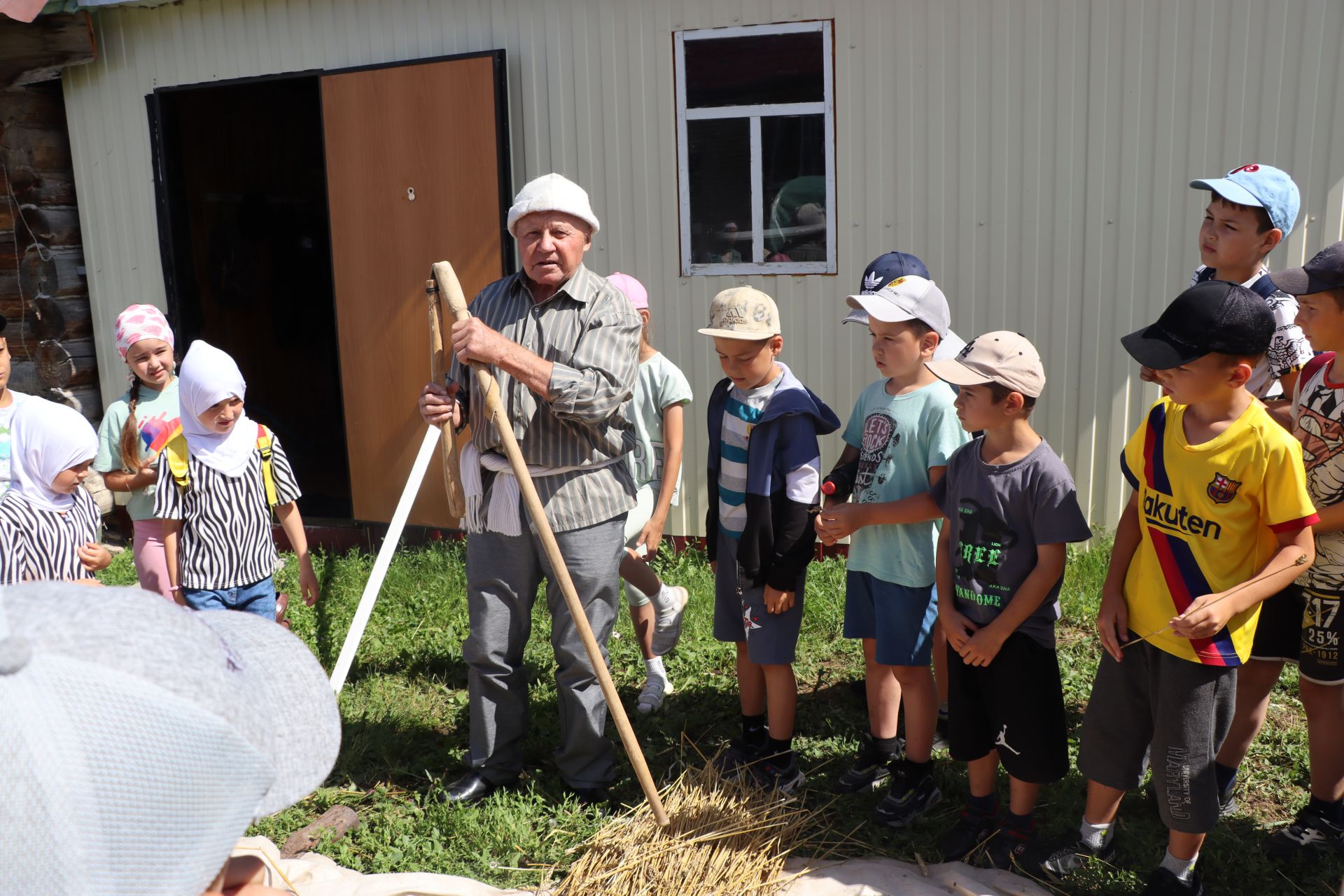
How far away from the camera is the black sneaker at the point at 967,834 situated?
3.09 m

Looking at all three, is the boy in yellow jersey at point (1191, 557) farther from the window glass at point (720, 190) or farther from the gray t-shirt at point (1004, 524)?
the window glass at point (720, 190)

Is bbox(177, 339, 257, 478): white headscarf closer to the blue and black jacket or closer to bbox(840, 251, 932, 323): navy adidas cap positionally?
the blue and black jacket

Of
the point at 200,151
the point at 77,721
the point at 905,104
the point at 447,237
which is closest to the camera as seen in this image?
the point at 77,721

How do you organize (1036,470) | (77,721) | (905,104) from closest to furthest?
(77,721) → (1036,470) → (905,104)

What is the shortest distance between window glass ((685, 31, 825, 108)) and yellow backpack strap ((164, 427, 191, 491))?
121 inches

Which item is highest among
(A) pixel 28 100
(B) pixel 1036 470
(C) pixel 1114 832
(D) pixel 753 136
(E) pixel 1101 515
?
(A) pixel 28 100

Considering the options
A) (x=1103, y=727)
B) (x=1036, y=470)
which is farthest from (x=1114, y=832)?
(x=1036, y=470)

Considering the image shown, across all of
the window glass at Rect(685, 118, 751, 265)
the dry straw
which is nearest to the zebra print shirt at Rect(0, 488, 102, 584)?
the dry straw

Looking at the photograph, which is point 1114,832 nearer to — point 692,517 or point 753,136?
point 692,517

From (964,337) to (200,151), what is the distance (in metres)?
5.94

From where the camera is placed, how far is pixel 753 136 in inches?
212

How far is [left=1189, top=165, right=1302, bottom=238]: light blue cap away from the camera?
10.6ft

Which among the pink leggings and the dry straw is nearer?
the dry straw

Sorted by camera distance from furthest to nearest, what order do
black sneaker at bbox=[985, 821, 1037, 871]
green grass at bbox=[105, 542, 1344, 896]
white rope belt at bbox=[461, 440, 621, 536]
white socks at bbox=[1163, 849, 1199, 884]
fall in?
1. white rope belt at bbox=[461, 440, 621, 536]
2. green grass at bbox=[105, 542, 1344, 896]
3. black sneaker at bbox=[985, 821, 1037, 871]
4. white socks at bbox=[1163, 849, 1199, 884]
